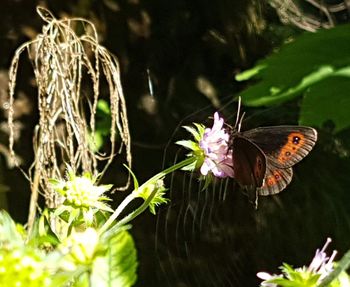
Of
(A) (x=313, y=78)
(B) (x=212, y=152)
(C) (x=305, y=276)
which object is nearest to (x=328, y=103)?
(A) (x=313, y=78)

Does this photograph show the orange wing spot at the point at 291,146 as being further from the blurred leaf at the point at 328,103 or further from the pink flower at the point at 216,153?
the blurred leaf at the point at 328,103

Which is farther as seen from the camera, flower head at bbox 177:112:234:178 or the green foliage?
the green foliage

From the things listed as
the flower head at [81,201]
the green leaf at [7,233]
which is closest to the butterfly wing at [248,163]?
the flower head at [81,201]

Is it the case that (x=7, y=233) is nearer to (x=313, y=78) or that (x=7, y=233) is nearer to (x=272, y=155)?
(x=272, y=155)

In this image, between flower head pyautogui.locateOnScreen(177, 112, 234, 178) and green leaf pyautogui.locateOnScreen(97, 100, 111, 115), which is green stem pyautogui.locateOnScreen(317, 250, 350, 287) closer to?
flower head pyautogui.locateOnScreen(177, 112, 234, 178)

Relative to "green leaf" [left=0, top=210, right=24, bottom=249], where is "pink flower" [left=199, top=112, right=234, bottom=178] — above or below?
below

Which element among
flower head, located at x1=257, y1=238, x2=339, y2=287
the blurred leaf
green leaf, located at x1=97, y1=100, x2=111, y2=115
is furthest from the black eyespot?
green leaf, located at x1=97, y1=100, x2=111, y2=115
